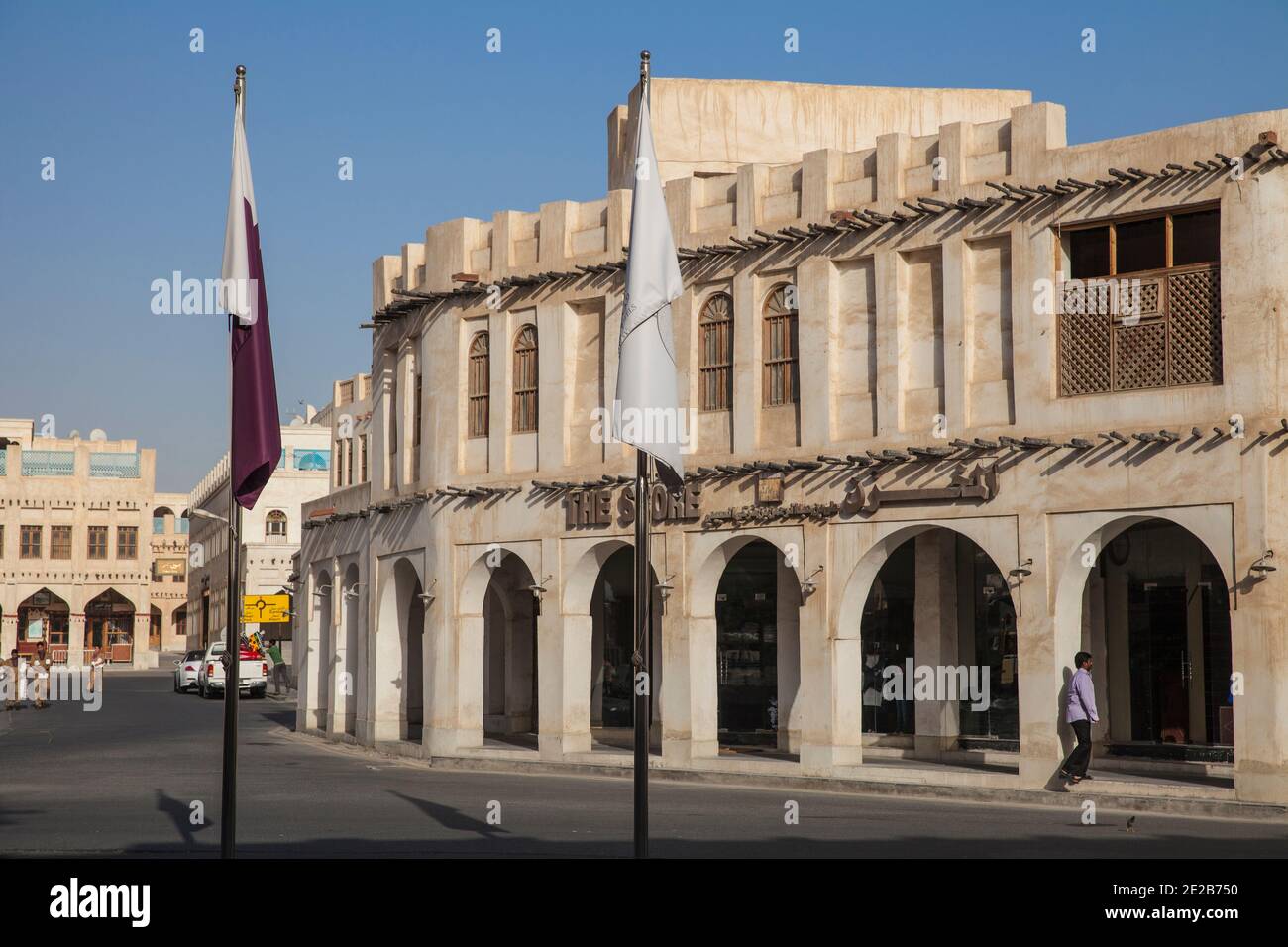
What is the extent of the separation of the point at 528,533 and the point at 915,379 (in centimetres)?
754

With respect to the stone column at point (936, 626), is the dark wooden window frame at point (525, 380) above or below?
above

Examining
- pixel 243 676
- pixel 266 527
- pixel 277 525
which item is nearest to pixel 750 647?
pixel 243 676

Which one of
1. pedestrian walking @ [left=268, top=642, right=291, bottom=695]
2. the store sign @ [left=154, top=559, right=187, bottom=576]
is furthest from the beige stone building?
the store sign @ [left=154, top=559, right=187, bottom=576]

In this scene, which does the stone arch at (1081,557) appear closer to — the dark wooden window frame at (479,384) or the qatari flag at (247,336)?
the dark wooden window frame at (479,384)

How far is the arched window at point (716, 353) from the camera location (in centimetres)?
2564

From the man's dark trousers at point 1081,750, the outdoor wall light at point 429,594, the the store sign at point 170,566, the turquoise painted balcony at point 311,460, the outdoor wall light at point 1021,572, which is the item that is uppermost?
the turquoise painted balcony at point 311,460

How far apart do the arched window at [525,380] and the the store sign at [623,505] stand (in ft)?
6.40

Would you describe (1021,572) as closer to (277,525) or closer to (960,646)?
(960,646)

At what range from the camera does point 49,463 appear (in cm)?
9938

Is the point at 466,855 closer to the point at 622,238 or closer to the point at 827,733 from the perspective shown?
the point at 827,733

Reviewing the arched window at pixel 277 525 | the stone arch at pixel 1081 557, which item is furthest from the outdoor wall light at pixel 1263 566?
the arched window at pixel 277 525

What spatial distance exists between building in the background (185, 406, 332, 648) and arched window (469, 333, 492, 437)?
33.4m

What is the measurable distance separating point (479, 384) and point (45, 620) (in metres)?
77.3

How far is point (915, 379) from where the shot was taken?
76.8 ft
